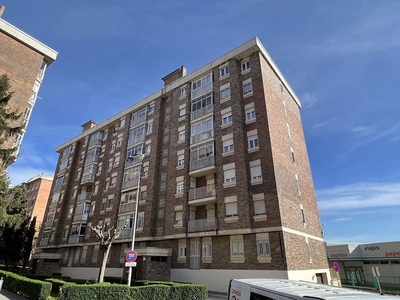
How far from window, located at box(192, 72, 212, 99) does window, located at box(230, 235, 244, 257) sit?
15.8m

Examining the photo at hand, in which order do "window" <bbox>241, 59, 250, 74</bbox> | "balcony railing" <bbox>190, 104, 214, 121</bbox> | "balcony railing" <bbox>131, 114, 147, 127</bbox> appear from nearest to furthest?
"window" <bbox>241, 59, 250, 74</bbox> < "balcony railing" <bbox>190, 104, 214, 121</bbox> < "balcony railing" <bbox>131, 114, 147, 127</bbox>

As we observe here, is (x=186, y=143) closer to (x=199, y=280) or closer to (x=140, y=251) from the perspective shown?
(x=140, y=251)

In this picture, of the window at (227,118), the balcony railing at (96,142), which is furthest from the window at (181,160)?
the balcony railing at (96,142)

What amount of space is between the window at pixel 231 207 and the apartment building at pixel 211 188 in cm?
9

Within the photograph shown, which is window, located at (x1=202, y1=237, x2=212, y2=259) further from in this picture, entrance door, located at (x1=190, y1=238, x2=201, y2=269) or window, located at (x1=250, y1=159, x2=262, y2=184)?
window, located at (x1=250, y1=159, x2=262, y2=184)

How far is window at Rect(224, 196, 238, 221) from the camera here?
68.4ft

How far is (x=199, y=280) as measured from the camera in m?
20.8

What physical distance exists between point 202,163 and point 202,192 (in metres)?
2.86

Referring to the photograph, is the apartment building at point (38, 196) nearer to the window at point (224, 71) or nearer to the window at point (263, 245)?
the window at point (224, 71)

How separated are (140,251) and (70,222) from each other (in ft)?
63.1

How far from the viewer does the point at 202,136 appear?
2609 centimetres

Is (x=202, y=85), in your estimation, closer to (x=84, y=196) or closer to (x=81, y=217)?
(x=84, y=196)

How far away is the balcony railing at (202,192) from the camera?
2306cm

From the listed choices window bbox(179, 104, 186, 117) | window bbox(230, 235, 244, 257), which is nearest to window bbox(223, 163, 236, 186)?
window bbox(230, 235, 244, 257)
